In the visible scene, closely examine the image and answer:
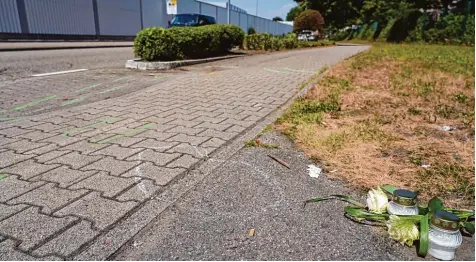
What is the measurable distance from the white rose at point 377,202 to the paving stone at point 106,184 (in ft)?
5.81

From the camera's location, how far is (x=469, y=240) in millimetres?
1956

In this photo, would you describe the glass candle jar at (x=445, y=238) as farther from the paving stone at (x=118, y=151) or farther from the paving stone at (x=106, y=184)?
the paving stone at (x=118, y=151)

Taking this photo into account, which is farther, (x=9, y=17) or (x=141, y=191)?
(x=9, y=17)

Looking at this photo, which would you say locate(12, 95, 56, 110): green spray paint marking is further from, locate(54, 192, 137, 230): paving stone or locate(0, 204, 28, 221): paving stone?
locate(54, 192, 137, 230): paving stone

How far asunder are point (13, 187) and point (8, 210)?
0.37m

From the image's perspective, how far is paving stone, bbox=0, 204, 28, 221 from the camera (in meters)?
2.13

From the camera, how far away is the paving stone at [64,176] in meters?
2.59

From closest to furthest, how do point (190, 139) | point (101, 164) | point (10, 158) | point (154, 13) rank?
1. point (101, 164)
2. point (10, 158)
3. point (190, 139)
4. point (154, 13)

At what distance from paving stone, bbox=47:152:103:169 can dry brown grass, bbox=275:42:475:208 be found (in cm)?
208

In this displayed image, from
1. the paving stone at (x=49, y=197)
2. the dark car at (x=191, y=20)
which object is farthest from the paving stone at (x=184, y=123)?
the dark car at (x=191, y=20)

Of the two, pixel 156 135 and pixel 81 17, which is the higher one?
pixel 81 17

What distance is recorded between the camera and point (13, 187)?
2490 millimetres

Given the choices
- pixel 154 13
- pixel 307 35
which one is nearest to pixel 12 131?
pixel 154 13

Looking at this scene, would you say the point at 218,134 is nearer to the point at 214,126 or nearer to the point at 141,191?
the point at 214,126
